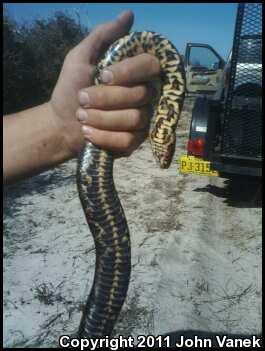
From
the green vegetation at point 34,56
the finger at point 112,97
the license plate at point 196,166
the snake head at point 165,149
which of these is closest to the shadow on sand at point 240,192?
the license plate at point 196,166

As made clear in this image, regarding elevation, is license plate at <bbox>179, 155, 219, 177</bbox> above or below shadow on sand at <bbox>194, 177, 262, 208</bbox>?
above

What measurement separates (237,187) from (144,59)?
24.4ft

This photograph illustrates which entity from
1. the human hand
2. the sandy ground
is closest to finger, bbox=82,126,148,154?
the human hand

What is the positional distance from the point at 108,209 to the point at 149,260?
3.25 m

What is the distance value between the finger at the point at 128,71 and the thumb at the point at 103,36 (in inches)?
13.1

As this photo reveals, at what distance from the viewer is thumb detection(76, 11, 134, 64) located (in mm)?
2964

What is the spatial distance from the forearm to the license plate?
5.16 m

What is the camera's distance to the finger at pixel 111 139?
2.85 metres

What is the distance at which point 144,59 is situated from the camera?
280 centimetres

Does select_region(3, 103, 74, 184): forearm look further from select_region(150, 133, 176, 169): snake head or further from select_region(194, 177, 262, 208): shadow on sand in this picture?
select_region(194, 177, 262, 208): shadow on sand

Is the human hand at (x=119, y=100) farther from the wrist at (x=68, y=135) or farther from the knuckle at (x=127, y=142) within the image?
the wrist at (x=68, y=135)

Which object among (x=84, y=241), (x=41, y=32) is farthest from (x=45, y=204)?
(x=41, y=32)

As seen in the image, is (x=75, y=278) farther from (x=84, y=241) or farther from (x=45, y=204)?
(x=45, y=204)

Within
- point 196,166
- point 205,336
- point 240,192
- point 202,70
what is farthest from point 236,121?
point 202,70
